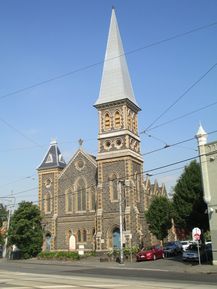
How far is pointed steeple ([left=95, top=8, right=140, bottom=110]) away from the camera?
182 ft

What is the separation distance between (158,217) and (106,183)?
294 inches

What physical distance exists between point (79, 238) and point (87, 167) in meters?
9.15

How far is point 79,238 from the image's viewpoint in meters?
53.4

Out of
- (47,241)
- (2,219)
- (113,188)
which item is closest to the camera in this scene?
(113,188)

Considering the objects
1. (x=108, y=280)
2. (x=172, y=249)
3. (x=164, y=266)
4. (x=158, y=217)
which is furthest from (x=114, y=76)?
(x=108, y=280)

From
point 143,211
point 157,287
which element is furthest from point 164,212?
point 157,287

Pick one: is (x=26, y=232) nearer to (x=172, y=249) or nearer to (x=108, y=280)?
(x=172, y=249)

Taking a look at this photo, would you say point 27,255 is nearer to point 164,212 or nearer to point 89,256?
point 89,256

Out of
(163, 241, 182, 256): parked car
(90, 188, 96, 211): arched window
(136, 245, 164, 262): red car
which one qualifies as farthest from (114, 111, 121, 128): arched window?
(136, 245, 164, 262): red car

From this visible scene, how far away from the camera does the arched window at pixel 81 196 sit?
54237mm

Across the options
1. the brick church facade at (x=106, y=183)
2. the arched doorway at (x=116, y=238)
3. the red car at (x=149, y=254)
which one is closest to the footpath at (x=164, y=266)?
the red car at (x=149, y=254)

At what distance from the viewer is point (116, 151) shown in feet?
174

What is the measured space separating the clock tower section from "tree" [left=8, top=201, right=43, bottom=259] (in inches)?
295

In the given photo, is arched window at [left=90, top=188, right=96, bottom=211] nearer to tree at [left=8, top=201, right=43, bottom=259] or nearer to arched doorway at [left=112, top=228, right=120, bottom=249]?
arched doorway at [left=112, top=228, right=120, bottom=249]
